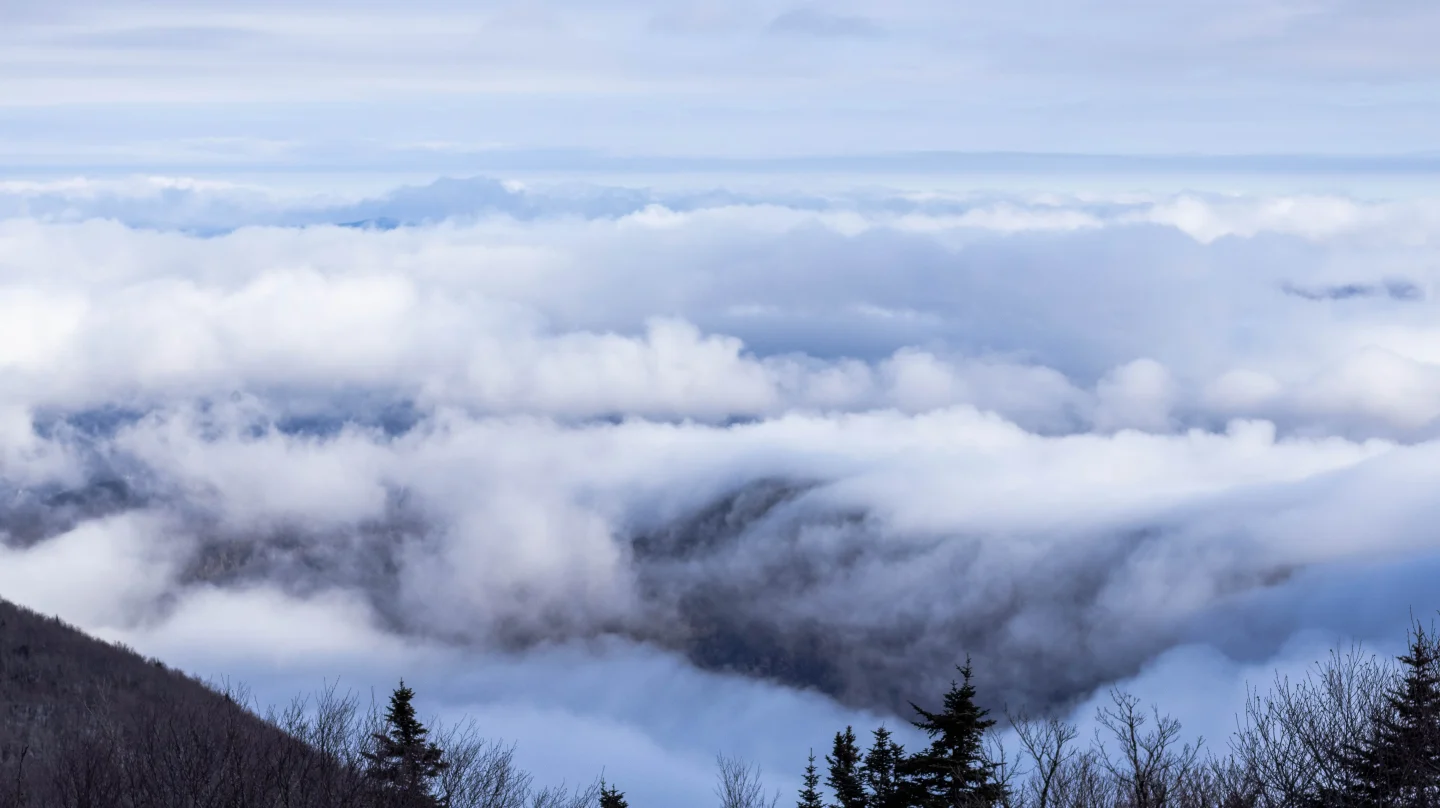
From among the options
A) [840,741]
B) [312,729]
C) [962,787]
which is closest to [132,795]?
[312,729]

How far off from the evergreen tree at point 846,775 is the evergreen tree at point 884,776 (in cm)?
44

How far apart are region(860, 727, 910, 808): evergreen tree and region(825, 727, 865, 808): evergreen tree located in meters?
0.44

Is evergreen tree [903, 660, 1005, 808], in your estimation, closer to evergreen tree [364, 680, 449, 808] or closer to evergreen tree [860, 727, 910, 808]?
evergreen tree [860, 727, 910, 808]

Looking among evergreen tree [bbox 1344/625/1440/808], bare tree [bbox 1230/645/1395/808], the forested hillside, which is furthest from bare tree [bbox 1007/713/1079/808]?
evergreen tree [bbox 1344/625/1440/808]

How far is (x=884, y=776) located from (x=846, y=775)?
3.09m

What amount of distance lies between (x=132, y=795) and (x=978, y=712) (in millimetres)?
21428

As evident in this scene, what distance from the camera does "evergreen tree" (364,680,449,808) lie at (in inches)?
970

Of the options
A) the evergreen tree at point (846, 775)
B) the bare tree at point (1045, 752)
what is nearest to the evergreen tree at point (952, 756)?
the bare tree at point (1045, 752)

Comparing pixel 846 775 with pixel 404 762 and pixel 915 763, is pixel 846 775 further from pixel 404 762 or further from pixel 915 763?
pixel 404 762

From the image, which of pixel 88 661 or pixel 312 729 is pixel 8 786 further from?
pixel 88 661

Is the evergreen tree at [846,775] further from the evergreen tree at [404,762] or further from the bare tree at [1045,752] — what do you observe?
the evergreen tree at [404,762]

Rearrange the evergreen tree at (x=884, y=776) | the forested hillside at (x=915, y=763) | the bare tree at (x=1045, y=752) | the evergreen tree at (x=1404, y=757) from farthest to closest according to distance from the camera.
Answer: the evergreen tree at (x=884, y=776) < the forested hillside at (x=915, y=763) < the bare tree at (x=1045, y=752) < the evergreen tree at (x=1404, y=757)

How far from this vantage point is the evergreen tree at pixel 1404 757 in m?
19.0

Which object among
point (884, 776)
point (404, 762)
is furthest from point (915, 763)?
point (404, 762)
